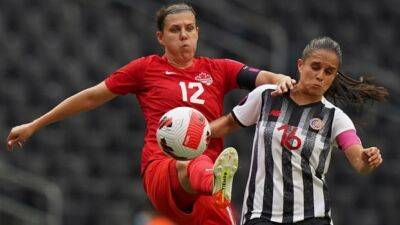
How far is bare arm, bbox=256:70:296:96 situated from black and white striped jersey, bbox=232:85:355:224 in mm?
91

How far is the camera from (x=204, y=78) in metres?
7.46

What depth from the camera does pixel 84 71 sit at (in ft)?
45.2

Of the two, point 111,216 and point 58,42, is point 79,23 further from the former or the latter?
point 111,216

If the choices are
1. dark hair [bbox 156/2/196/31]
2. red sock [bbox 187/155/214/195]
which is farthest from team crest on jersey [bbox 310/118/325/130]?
dark hair [bbox 156/2/196/31]

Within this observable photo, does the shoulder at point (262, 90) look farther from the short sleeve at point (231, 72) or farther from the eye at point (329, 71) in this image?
the short sleeve at point (231, 72)

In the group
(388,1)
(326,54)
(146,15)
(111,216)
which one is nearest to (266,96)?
(326,54)

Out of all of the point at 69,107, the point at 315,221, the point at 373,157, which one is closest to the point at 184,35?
the point at 69,107

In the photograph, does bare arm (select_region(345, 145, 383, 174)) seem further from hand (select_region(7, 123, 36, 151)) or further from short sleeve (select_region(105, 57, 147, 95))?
hand (select_region(7, 123, 36, 151))

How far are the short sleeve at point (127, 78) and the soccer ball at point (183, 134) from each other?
672mm

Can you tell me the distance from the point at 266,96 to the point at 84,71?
721cm

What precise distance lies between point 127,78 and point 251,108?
100 centimetres

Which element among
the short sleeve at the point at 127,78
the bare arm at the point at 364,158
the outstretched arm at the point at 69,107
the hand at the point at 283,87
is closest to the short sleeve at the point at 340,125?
the bare arm at the point at 364,158

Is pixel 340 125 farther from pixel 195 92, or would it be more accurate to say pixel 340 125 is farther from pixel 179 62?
pixel 179 62

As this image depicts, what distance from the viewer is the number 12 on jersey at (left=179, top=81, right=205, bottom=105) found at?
734 cm
